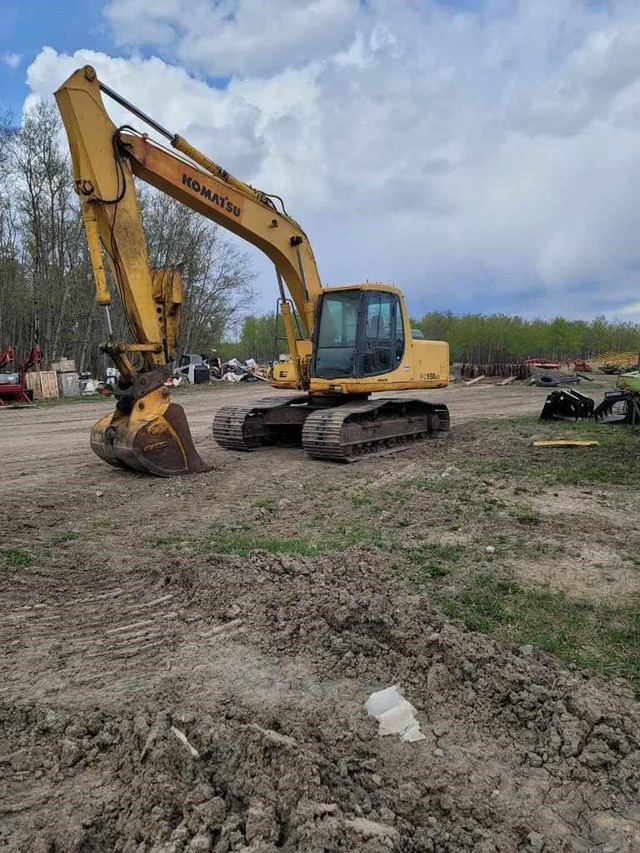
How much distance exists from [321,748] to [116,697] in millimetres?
1076

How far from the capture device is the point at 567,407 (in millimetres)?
14211

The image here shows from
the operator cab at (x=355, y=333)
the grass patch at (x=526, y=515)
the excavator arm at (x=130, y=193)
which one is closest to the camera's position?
the grass patch at (x=526, y=515)

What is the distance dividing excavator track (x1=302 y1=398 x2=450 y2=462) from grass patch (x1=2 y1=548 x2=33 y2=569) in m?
4.84

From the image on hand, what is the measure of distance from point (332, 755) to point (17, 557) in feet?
11.7

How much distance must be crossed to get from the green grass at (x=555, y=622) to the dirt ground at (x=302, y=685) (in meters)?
0.05

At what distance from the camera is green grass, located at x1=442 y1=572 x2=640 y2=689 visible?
11.2ft

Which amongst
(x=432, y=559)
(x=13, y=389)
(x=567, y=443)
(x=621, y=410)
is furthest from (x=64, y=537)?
(x=13, y=389)

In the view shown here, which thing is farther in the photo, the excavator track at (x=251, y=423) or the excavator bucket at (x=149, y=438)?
the excavator track at (x=251, y=423)

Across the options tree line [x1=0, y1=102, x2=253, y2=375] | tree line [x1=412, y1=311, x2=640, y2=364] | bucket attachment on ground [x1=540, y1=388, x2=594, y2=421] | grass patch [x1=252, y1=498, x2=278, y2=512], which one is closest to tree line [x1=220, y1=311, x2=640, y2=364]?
tree line [x1=412, y1=311, x2=640, y2=364]

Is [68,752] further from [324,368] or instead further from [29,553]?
[324,368]

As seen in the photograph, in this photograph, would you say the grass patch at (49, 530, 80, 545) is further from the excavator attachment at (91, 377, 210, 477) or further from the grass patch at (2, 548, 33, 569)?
the excavator attachment at (91, 377, 210, 477)

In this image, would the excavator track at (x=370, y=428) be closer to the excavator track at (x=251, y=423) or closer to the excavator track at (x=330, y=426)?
the excavator track at (x=330, y=426)

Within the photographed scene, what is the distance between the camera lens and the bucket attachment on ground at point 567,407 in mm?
13977

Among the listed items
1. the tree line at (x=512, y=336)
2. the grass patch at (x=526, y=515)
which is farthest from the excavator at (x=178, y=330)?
the tree line at (x=512, y=336)
